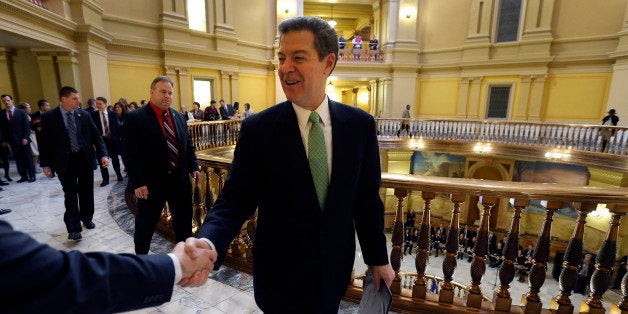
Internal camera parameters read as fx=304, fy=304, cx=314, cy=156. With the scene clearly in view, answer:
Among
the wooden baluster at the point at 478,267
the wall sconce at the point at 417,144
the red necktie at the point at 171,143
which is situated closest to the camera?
the wooden baluster at the point at 478,267

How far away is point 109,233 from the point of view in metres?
3.75

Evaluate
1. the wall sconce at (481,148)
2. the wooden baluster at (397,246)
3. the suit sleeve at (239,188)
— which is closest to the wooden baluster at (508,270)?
the wooden baluster at (397,246)

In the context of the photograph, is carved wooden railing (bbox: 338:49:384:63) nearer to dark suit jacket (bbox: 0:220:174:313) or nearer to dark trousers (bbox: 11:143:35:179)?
dark trousers (bbox: 11:143:35:179)

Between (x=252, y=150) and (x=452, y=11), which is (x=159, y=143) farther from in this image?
(x=452, y=11)

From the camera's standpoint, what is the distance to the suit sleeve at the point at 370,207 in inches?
59.3

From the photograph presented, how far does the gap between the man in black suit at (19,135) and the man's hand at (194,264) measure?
7473 mm

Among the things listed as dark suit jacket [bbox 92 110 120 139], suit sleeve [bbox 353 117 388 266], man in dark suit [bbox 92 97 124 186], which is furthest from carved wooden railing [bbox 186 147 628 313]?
dark suit jacket [bbox 92 110 120 139]

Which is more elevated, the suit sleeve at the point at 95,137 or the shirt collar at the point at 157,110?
the shirt collar at the point at 157,110

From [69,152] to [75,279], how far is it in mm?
3602

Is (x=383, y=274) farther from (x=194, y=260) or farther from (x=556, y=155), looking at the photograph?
(x=556, y=155)

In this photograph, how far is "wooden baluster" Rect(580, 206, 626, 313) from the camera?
1.95 metres

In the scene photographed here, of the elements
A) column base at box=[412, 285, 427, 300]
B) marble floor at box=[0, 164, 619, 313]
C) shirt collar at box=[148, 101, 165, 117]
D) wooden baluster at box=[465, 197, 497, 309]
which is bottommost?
marble floor at box=[0, 164, 619, 313]

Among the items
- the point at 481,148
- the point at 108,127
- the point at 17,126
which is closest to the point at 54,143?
the point at 108,127

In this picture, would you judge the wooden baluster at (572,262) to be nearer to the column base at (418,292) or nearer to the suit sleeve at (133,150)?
the column base at (418,292)
